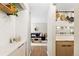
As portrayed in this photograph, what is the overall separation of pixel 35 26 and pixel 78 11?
1350 cm

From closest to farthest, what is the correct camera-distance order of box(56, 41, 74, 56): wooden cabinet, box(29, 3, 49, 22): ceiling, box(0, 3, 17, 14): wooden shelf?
box(0, 3, 17, 14): wooden shelf
box(56, 41, 74, 56): wooden cabinet
box(29, 3, 49, 22): ceiling

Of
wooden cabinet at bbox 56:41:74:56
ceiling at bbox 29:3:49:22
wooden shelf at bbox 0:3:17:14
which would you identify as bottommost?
wooden cabinet at bbox 56:41:74:56

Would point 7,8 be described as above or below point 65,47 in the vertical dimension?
above

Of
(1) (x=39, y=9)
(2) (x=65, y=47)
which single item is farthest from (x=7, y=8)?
(1) (x=39, y=9)

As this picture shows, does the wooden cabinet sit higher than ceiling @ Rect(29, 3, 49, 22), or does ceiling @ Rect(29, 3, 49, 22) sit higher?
ceiling @ Rect(29, 3, 49, 22)

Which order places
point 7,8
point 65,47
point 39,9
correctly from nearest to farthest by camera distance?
point 7,8
point 65,47
point 39,9

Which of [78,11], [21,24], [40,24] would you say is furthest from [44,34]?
[78,11]

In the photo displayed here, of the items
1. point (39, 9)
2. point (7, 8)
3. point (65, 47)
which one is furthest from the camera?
point (39, 9)

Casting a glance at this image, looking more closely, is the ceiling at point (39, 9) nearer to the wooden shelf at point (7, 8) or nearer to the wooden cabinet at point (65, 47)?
the wooden cabinet at point (65, 47)

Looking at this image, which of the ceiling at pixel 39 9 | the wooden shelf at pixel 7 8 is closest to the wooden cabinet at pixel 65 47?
the ceiling at pixel 39 9

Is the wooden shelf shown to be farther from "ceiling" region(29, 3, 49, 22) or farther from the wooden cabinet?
the wooden cabinet

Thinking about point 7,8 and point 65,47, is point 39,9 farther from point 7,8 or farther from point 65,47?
point 7,8

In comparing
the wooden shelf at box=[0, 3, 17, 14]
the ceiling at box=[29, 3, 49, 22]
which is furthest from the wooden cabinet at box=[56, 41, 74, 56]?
the wooden shelf at box=[0, 3, 17, 14]

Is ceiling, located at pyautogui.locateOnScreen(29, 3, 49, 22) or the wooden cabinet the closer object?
the wooden cabinet
